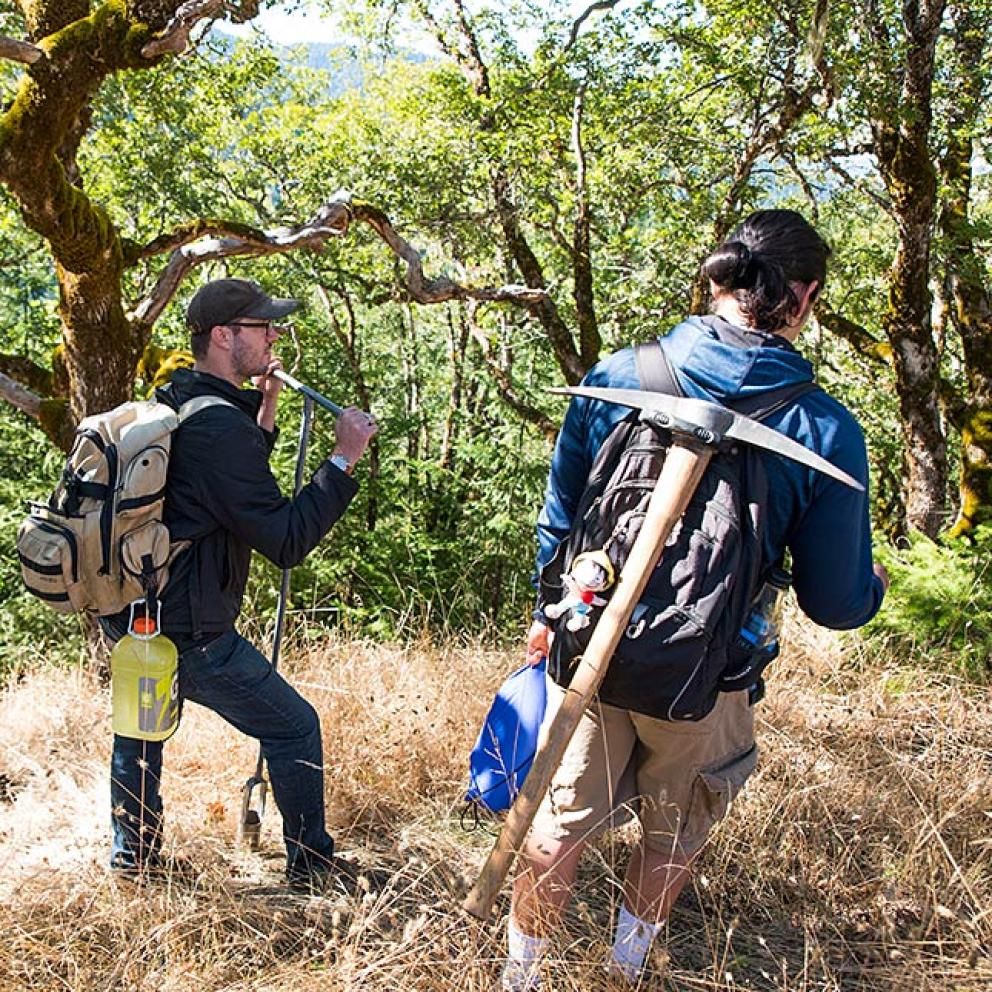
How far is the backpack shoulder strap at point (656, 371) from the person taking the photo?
2162 millimetres

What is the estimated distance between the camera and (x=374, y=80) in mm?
15406

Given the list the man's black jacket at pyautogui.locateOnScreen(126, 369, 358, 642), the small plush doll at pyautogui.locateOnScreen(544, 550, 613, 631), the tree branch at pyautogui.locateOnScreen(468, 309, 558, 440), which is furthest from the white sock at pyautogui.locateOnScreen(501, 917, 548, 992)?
the tree branch at pyautogui.locateOnScreen(468, 309, 558, 440)

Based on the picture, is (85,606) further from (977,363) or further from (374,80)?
(374,80)

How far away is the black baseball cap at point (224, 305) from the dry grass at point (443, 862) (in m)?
1.53

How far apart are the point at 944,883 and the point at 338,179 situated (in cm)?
840

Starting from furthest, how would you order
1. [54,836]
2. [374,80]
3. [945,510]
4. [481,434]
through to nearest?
[374,80] → [481,434] → [945,510] → [54,836]

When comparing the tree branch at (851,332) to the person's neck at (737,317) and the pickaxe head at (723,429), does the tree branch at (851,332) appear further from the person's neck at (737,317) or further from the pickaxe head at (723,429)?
the pickaxe head at (723,429)

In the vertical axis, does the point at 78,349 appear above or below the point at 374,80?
below

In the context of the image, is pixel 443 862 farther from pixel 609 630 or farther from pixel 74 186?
pixel 74 186

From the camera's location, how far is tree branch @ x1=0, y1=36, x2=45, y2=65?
12.4 feet

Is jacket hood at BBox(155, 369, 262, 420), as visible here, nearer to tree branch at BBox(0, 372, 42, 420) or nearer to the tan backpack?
the tan backpack

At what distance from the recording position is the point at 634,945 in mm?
2420

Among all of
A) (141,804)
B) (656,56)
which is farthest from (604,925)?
(656,56)

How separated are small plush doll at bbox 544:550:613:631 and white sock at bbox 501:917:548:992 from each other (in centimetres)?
76
